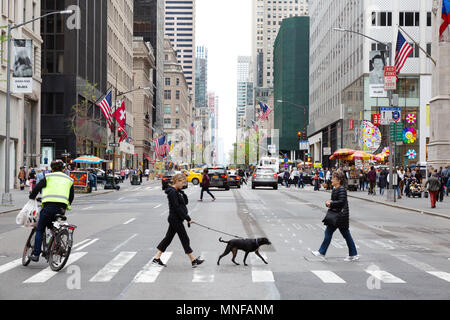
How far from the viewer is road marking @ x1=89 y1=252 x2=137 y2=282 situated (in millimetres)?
9383

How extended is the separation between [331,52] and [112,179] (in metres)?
48.3

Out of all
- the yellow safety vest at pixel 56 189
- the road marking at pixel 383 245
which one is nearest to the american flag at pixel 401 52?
the road marking at pixel 383 245

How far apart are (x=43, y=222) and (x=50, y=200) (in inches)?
15.5

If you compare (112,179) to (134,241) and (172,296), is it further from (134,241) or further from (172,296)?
(172,296)

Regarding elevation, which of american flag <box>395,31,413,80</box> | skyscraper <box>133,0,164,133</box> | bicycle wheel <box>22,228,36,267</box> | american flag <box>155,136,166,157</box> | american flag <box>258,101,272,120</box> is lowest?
bicycle wheel <box>22,228,36,267</box>

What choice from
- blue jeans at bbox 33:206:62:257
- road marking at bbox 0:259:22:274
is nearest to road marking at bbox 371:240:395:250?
blue jeans at bbox 33:206:62:257

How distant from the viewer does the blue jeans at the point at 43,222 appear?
10.3 metres

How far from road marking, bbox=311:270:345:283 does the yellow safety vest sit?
4474mm

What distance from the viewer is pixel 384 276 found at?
32.0 ft

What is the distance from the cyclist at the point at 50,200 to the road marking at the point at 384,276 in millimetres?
5402

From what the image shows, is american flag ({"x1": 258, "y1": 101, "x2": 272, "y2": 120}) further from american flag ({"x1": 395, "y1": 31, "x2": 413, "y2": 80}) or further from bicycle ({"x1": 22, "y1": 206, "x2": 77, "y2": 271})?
bicycle ({"x1": 22, "y1": 206, "x2": 77, "y2": 271})

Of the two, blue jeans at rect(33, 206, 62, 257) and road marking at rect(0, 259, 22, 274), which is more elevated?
blue jeans at rect(33, 206, 62, 257)

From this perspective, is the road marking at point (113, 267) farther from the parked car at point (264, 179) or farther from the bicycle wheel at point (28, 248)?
the parked car at point (264, 179)

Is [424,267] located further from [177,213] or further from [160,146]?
[160,146]
